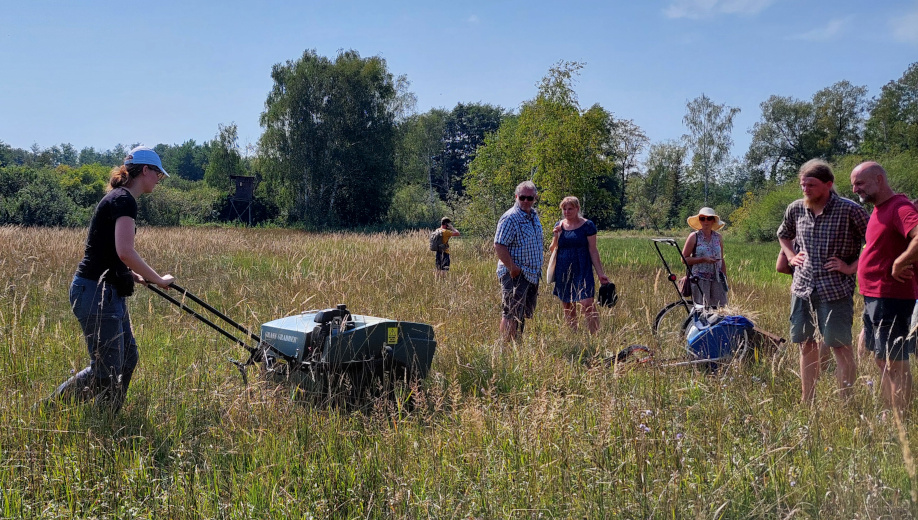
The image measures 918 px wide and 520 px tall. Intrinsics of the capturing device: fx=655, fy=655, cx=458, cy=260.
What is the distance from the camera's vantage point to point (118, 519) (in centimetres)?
249

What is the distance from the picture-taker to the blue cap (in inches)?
140

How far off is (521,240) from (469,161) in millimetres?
25965

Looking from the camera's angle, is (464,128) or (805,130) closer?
(805,130)

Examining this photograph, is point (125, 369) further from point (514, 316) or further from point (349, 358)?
point (514, 316)

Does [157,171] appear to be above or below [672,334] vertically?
above

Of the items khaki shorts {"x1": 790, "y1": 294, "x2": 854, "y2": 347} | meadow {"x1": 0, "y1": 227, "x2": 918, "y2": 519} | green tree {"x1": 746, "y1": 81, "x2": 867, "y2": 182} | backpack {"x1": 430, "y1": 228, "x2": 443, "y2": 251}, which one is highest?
green tree {"x1": 746, "y1": 81, "x2": 867, "y2": 182}

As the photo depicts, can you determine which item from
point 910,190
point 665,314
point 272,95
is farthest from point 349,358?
point 910,190

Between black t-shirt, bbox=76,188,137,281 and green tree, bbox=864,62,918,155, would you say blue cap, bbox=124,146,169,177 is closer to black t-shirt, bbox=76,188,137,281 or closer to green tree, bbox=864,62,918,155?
black t-shirt, bbox=76,188,137,281

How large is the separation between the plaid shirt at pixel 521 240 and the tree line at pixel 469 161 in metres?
9.06

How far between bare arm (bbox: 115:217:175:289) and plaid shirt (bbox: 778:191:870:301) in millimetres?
3540

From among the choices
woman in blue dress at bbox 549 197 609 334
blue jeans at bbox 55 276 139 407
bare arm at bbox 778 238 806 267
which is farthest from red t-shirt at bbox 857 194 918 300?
blue jeans at bbox 55 276 139 407

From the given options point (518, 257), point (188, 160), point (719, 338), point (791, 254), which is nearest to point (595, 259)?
point (518, 257)

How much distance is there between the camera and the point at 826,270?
12.4ft

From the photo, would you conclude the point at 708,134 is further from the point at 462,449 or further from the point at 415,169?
the point at 462,449
